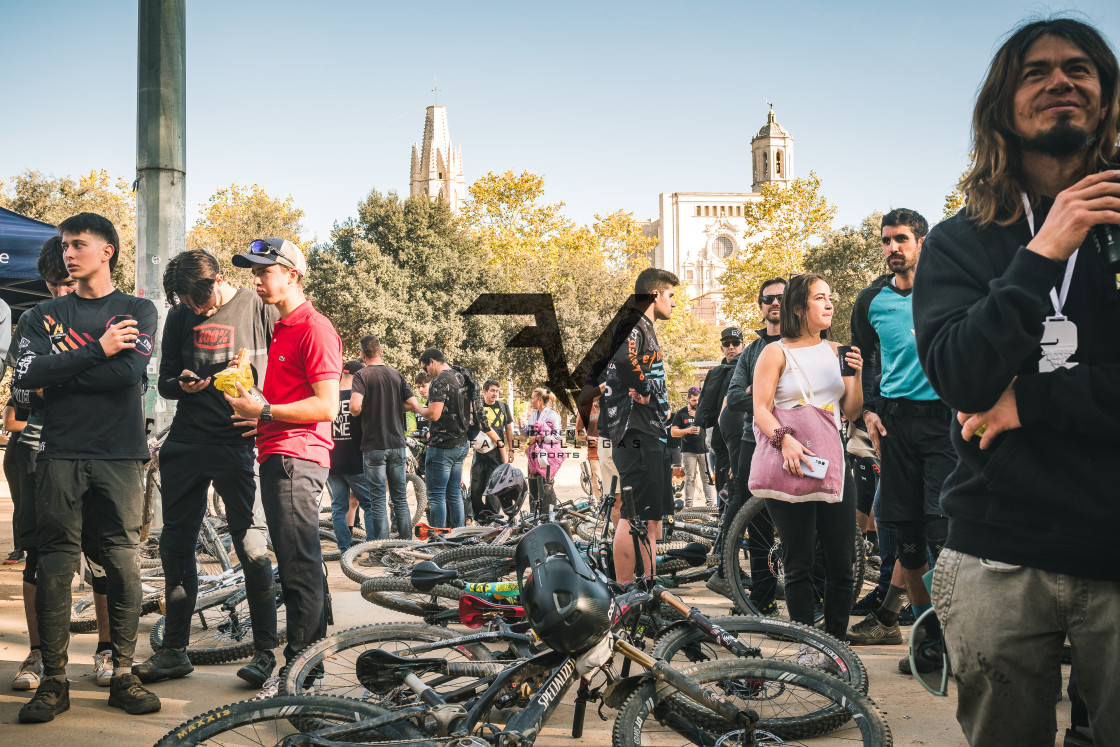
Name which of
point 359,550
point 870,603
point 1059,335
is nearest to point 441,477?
point 359,550

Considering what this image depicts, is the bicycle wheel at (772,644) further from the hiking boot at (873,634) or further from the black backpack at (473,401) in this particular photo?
the black backpack at (473,401)

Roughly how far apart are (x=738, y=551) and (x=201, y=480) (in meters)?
3.14

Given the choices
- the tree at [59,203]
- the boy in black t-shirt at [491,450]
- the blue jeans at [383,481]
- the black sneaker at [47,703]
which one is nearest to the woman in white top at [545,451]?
Result: the boy in black t-shirt at [491,450]

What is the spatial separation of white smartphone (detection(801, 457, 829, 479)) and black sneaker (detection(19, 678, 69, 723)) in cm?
345

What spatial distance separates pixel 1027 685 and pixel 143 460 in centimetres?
382

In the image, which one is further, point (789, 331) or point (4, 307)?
point (4, 307)

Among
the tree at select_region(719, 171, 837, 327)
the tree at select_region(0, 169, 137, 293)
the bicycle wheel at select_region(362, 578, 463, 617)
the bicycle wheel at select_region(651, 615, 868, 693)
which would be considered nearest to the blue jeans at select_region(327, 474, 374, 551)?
the bicycle wheel at select_region(362, 578, 463, 617)

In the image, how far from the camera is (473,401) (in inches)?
387

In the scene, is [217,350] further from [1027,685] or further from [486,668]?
[1027,685]

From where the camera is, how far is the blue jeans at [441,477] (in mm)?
9414

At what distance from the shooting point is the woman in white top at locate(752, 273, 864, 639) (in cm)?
420

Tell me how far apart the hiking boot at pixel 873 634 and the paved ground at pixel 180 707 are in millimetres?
69

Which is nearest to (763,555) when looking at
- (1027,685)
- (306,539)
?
(306,539)

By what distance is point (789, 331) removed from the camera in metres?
4.47
